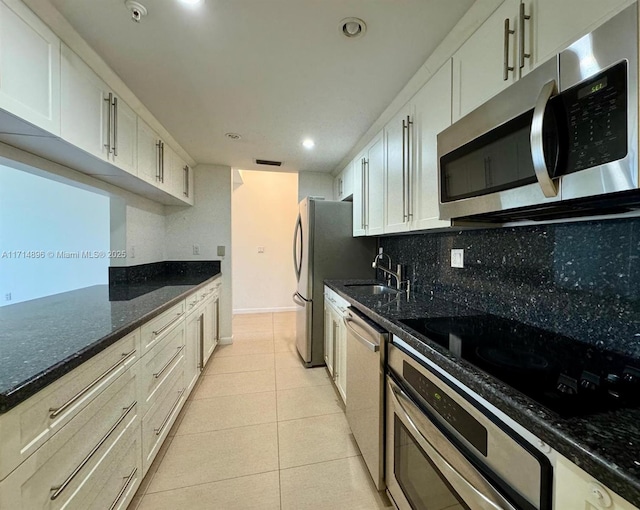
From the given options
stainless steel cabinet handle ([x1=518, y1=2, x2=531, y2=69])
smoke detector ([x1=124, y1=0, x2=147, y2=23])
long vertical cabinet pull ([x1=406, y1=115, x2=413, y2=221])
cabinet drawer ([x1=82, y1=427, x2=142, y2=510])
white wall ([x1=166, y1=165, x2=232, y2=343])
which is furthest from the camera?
white wall ([x1=166, y1=165, x2=232, y2=343])

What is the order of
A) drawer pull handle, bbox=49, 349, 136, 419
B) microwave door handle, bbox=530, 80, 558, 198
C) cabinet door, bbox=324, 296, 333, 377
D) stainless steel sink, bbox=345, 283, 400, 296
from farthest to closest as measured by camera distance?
cabinet door, bbox=324, 296, 333, 377
stainless steel sink, bbox=345, 283, 400, 296
drawer pull handle, bbox=49, 349, 136, 419
microwave door handle, bbox=530, 80, 558, 198

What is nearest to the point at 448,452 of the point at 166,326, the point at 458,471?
the point at 458,471

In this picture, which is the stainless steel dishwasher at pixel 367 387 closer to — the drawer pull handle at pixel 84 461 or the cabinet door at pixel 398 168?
the cabinet door at pixel 398 168

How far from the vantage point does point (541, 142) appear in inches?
28.0

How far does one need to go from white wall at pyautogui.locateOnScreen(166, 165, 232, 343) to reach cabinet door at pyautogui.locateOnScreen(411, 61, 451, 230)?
8.28 ft

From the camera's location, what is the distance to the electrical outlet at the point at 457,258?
168 centimetres

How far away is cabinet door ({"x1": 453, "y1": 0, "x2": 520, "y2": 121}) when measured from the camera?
1011 millimetres

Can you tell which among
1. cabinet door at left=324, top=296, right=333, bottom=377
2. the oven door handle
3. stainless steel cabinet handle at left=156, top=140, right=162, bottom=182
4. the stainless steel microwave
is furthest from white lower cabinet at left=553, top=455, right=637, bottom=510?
stainless steel cabinet handle at left=156, top=140, right=162, bottom=182

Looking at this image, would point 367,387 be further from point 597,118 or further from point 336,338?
point 597,118

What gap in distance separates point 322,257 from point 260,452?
66.2 inches

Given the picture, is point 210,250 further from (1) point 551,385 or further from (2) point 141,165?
(1) point 551,385

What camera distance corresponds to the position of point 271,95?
6.09ft

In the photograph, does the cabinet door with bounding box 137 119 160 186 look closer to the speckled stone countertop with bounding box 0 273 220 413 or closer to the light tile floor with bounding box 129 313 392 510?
the speckled stone countertop with bounding box 0 273 220 413

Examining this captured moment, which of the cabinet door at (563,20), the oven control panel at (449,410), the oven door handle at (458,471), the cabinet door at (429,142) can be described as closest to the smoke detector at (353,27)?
the cabinet door at (429,142)
